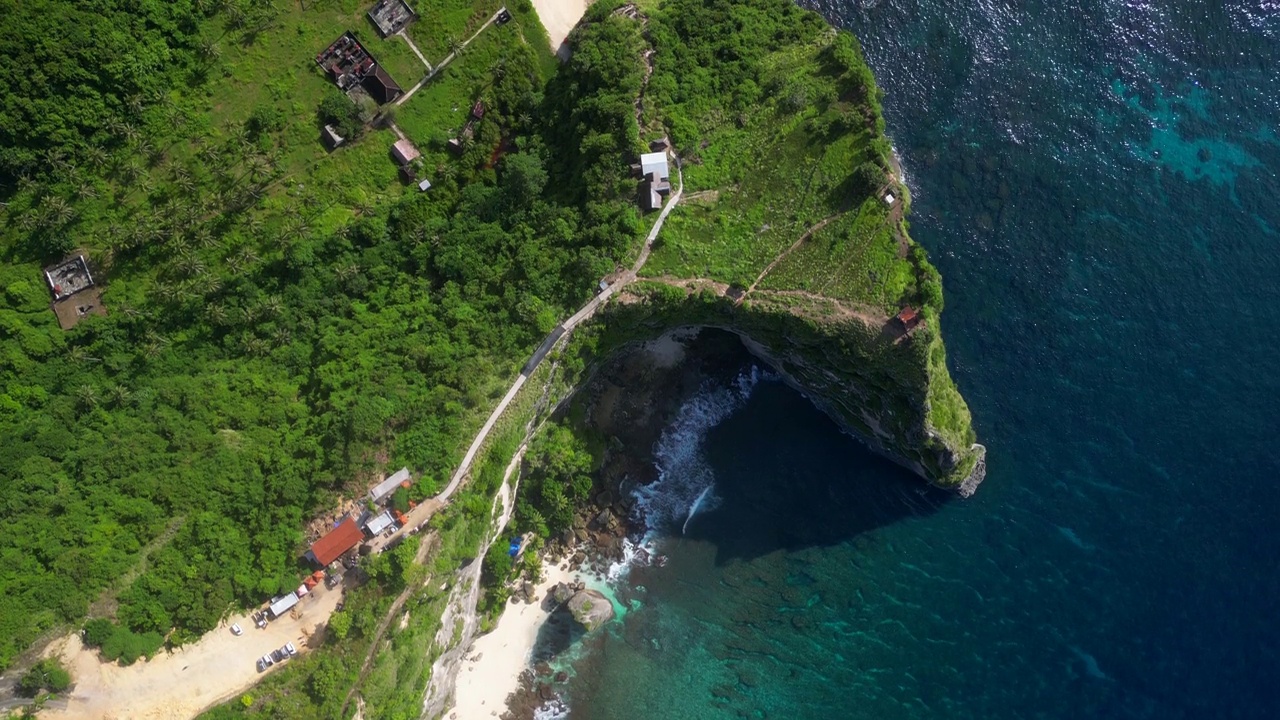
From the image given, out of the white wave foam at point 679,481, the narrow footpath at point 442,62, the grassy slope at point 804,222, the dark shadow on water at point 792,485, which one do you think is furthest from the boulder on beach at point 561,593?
the narrow footpath at point 442,62

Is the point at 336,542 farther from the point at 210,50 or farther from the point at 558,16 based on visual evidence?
the point at 558,16

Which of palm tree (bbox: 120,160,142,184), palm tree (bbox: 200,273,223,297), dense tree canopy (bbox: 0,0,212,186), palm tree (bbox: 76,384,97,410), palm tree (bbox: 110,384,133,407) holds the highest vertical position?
dense tree canopy (bbox: 0,0,212,186)

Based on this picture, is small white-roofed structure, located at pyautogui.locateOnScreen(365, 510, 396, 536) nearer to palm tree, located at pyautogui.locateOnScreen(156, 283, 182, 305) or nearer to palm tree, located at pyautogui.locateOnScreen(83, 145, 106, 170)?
palm tree, located at pyautogui.locateOnScreen(156, 283, 182, 305)

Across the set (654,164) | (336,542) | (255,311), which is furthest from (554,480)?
(255,311)

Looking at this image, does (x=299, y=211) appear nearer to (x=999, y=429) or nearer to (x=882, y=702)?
(x=999, y=429)

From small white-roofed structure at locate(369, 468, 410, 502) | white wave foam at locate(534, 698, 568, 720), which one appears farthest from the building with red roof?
white wave foam at locate(534, 698, 568, 720)

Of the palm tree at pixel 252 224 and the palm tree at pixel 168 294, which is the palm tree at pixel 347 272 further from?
the palm tree at pixel 168 294
